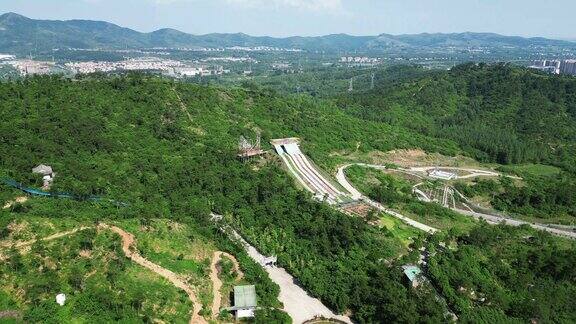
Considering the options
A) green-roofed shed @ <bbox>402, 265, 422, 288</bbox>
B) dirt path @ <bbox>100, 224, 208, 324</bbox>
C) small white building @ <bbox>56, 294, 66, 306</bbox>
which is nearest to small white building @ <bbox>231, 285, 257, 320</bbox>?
dirt path @ <bbox>100, 224, 208, 324</bbox>

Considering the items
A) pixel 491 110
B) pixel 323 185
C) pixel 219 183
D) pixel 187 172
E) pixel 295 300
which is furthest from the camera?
pixel 491 110

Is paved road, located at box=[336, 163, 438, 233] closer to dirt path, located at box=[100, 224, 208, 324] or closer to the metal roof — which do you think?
the metal roof

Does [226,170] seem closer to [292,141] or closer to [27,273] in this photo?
[292,141]

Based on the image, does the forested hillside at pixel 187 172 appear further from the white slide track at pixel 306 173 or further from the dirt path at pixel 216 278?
the dirt path at pixel 216 278

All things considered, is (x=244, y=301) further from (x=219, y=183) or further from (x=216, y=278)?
(x=219, y=183)

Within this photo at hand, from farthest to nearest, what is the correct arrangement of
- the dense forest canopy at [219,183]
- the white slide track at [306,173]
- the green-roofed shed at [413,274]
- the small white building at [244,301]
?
the white slide track at [306,173] < the dense forest canopy at [219,183] < the green-roofed shed at [413,274] < the small white building at [244,301]

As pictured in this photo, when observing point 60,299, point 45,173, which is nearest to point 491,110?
point 45,173

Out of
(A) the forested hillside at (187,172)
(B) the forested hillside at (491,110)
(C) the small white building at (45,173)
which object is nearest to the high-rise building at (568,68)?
(B) the forested hillside at (491,110)
